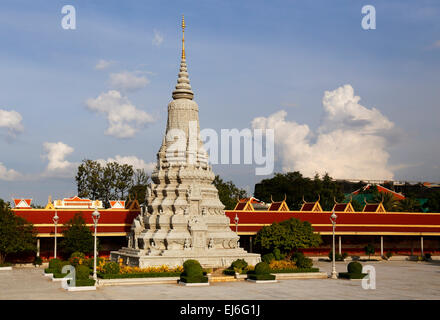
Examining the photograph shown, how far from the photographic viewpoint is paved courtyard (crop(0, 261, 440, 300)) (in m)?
33.8

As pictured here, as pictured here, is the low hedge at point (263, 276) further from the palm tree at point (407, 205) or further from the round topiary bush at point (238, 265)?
the palm tree at point (407, 205)

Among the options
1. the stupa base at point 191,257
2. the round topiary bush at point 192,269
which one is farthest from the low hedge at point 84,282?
the stupa base at point 191,257

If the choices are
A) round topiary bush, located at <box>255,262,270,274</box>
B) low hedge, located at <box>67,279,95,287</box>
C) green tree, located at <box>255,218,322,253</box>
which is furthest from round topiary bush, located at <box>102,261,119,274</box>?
green tree, located at <box>255,218,322,253</box>

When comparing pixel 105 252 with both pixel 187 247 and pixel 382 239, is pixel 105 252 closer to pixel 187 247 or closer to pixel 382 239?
pixel 187 247

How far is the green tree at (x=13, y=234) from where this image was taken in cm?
5184

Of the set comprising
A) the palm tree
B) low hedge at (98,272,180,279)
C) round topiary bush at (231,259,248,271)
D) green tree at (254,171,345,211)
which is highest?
green tree at (254,171,345,211)

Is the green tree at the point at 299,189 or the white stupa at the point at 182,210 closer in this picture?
the white stupa at the point at 182,210

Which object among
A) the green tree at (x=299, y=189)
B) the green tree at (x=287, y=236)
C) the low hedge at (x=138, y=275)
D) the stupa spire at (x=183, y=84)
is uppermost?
the stupa spire at (x=183, y=84)

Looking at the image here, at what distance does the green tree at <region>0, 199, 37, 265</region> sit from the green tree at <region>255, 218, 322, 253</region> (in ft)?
73.7

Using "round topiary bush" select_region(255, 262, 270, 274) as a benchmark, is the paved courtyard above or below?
below

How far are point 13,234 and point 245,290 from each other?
25.7 m

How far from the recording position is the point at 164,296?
3369 centimetres

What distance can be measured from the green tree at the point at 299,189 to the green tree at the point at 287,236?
3693 cm

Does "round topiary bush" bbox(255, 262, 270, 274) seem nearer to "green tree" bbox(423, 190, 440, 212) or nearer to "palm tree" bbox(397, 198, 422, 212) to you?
"palm tree" bbox(397, 198, 422, 212)
